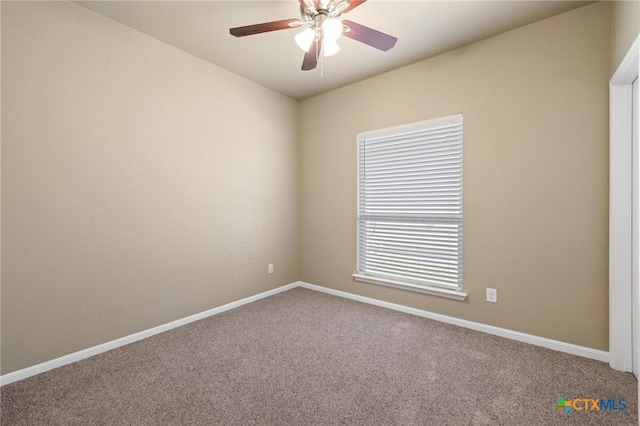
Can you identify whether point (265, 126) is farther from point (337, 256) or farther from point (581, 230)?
point (581, 230)

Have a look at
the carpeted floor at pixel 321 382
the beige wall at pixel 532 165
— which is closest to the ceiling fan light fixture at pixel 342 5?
the beige wall at pixel 532 165

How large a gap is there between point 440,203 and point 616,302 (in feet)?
4.64

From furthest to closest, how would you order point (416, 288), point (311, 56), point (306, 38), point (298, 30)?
1. point (416, 288)
2. point (298, 30)
3. point (311, 56)
4. point (306, 38)

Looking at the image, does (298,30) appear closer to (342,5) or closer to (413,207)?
(342,5)

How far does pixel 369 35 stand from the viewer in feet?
6.16

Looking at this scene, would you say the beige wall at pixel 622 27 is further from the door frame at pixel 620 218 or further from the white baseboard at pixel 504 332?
the white baseboard at pixel 504 332

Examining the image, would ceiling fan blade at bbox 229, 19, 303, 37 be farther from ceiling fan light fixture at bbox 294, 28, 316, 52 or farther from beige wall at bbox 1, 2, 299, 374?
beige wall at bbox 1, 2, 299, 374

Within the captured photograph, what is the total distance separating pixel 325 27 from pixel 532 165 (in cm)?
195

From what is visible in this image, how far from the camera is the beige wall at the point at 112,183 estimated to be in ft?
6.30

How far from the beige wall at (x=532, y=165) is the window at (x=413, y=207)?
0.12 m

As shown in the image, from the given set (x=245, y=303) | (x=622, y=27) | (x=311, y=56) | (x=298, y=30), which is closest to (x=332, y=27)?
(x=311, y=56)

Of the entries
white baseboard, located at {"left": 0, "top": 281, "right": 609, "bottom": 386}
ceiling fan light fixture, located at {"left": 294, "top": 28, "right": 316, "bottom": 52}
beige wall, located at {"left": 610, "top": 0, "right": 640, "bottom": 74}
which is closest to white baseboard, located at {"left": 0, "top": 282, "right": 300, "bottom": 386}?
white baseboard, located at {"left": 0, "top": 281, "right": 609, "bottom": 386}

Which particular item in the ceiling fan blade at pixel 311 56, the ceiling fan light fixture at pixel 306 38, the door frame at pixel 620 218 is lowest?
the door frame at pixel 620 218

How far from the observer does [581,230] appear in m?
2.17
